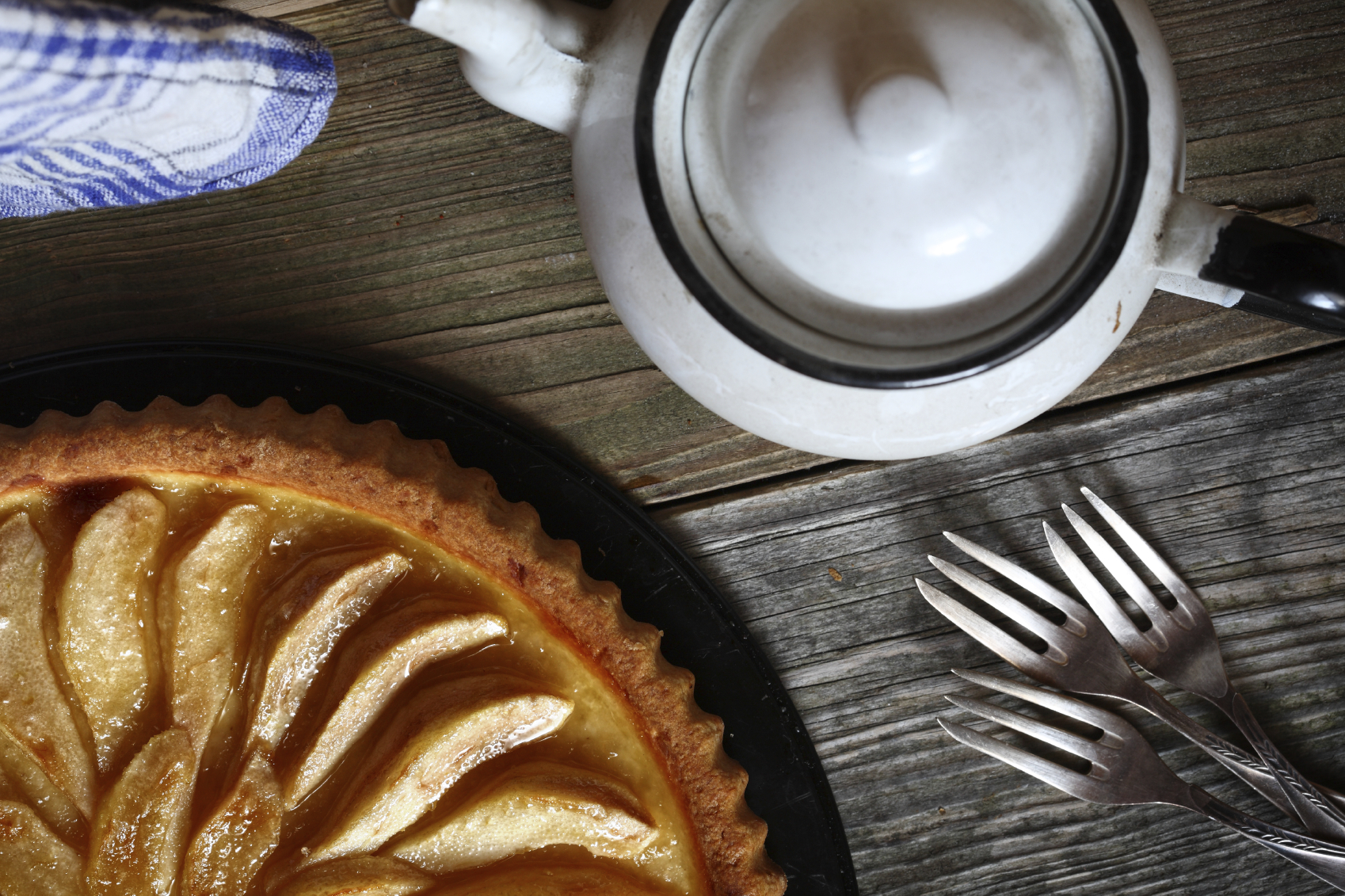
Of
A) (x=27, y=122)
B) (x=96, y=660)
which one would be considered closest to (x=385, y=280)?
(x=27, y=122)

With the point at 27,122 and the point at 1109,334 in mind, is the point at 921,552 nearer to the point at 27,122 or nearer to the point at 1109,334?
the point at 1109,334

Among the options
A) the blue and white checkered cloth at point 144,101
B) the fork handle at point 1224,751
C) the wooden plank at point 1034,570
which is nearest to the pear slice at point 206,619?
the blue and white checkered cloth at point 144,101

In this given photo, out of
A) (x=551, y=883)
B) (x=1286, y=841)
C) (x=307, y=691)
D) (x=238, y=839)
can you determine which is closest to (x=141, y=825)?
(x=238, y=839)

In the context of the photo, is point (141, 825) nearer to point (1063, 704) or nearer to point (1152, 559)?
point (1063, 704)

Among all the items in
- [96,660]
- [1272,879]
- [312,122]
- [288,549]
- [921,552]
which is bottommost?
[1272,879]

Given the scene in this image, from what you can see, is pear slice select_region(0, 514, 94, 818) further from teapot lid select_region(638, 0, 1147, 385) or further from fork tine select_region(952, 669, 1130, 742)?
fork tine select_region(952, 669, 1130, 742)

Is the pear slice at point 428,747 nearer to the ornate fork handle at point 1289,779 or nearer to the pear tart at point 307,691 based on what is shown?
the pear tart at point 307,691
